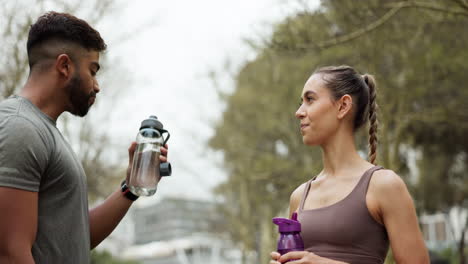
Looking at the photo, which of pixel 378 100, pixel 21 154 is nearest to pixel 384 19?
pixel 378 100

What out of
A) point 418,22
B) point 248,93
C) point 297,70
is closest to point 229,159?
point 248,93

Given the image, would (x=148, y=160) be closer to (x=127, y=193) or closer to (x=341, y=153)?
(x=127, y=193)

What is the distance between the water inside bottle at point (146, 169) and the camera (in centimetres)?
296

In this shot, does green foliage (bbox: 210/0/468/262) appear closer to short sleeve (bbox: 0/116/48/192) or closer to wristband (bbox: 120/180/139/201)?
wristband (bbox: 120/180/139/201)

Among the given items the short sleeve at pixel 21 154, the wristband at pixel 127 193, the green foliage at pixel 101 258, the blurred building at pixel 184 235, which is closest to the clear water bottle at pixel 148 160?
the wristband at pixel 127 193

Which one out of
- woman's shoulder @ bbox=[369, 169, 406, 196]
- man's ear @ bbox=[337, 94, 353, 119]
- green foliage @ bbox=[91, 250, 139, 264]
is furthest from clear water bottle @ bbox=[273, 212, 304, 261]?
green foliage @ bbox=[91, 250, 139, 264]

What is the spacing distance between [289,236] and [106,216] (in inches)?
44.7

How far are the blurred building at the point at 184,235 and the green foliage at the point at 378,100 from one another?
8.95 feet

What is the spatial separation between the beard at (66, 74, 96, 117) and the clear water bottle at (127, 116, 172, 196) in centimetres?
32

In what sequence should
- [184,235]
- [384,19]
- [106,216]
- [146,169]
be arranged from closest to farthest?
[146,169] → [106,216] → [384,19] → [184,235]

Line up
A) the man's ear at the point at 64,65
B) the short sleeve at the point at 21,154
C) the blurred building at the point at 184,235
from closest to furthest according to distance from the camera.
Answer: the short sleeve at the point at 21,154 → the man's ear at the point at 64,65 → the blurred building at the point at 184,235

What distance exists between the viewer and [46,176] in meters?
2.47

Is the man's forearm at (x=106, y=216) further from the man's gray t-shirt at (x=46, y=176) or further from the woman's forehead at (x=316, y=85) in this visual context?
the woman's forehead at (x=316, y=85)

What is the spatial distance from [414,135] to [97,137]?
9.72 m
